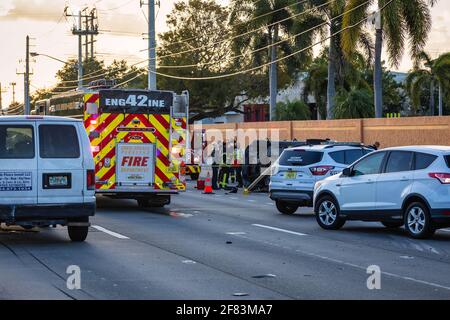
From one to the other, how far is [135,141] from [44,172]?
24.3 feet

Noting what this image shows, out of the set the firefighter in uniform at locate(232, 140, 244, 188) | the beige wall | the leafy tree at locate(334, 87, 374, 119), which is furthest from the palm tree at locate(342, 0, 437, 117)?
the firefighter in uniform at locate(232, 140, 244, 188)

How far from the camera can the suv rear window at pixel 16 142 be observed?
47.1ft

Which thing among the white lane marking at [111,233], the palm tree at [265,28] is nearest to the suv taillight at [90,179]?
the white lane marking at [111,233]

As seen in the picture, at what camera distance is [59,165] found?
14.5 meters

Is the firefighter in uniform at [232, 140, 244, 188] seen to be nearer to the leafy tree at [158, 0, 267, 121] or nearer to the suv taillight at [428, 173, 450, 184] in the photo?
the suv taillight at [428, 173, 450, 184]

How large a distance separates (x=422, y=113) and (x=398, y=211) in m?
82.1

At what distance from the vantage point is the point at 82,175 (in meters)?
14.6

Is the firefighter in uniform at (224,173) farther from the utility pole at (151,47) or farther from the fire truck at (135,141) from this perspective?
the fire truck at (135,141)

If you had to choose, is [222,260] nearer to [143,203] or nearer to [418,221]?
[418,221]

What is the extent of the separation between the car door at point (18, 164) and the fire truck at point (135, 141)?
683 cm

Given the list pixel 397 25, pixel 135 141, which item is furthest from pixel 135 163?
pixel 397 25

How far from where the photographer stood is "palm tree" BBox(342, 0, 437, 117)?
40.0 meters
